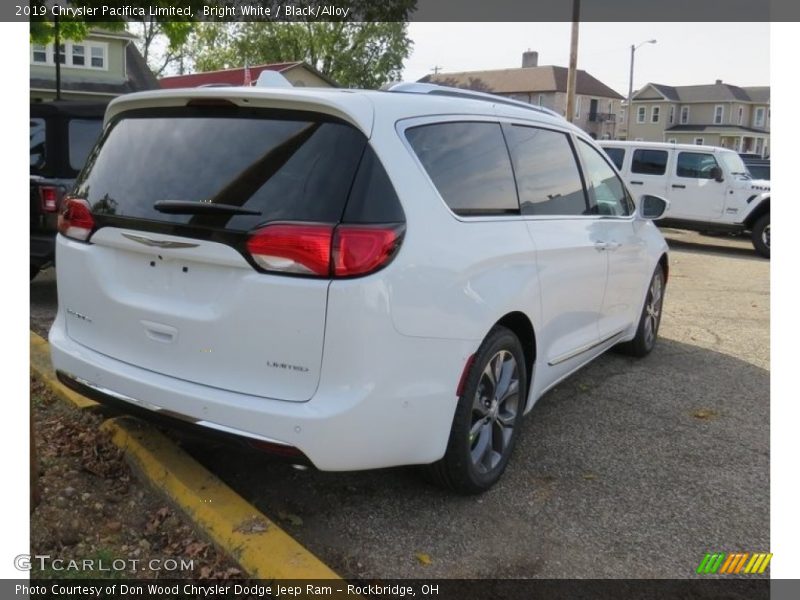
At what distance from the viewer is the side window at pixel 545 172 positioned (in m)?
3.98

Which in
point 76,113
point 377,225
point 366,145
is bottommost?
point 377,225

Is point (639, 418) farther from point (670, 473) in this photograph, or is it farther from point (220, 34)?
point (220, 34)

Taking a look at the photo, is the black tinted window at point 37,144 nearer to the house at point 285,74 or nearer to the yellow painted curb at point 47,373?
the yellow painted curb at point 47,373

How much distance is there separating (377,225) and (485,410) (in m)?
1.13

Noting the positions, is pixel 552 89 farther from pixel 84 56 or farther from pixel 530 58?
pixel 84 56

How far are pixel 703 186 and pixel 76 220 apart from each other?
13847 millimetres

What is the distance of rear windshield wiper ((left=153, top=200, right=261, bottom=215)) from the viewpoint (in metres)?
2.91

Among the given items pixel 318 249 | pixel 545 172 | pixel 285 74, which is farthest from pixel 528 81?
pixel 318 249

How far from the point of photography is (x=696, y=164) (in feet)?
49.7

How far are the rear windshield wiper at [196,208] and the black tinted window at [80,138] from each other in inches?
171

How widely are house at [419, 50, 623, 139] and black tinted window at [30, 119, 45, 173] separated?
2726 inches

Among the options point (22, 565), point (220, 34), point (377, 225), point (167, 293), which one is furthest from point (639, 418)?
point (220, 34)

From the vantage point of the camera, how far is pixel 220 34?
4962 centimetres

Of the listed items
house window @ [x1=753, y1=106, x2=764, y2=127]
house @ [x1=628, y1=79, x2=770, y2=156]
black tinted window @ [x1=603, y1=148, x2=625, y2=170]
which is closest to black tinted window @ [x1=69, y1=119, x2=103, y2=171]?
black tinted window @ [x1=603, y1=148, x2=625, y2=170]
